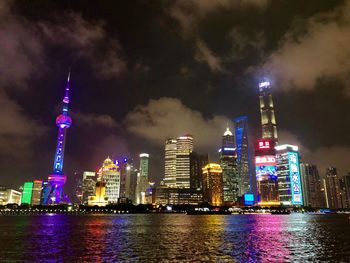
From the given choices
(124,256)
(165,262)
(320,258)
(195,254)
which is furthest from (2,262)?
(320,258)

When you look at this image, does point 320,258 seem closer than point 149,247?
Yes

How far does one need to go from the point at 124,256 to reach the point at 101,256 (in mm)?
3417

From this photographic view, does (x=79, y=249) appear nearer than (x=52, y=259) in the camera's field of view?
No

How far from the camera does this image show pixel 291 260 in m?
46.0

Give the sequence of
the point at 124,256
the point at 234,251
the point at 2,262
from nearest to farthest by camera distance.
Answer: the point at 2,262 → the point at 124,256 → the point at 234,251

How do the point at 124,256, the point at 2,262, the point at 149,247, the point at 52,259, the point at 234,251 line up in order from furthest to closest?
the point at 149,247
the point at 234,251
the point at 124,256
the point at 52,259
the point at 2,262

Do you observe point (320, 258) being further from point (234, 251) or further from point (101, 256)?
point (101, 256)

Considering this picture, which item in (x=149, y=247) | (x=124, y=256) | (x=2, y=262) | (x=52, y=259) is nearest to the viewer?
(x=2, y=262)

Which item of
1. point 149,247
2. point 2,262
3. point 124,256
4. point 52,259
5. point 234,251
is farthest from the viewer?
point 149,247

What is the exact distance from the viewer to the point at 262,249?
57.1 meters

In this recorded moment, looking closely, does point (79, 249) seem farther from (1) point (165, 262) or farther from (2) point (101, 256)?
(1) point (165, 262)

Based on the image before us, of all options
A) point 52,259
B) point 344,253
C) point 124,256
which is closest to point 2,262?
point 52,259

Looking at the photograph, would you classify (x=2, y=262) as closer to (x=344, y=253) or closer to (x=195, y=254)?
(x=195, y=254)

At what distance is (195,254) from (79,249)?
67.1 feet
